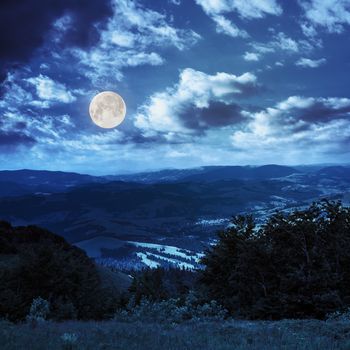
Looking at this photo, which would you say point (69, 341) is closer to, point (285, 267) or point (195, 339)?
point (195, 339)

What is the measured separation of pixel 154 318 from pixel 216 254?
45.4 feet

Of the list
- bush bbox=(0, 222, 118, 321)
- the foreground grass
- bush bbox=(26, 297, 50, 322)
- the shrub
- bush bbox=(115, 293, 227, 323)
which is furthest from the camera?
bush bbox=(0, 222, 118, 321)

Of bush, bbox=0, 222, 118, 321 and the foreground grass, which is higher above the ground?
the foreground grass

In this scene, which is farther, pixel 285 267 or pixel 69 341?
pixel 285 267

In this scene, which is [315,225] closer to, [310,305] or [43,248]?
[310,305]

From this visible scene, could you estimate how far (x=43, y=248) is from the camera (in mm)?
40188

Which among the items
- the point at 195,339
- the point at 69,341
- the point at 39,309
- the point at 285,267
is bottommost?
the point at 39,309

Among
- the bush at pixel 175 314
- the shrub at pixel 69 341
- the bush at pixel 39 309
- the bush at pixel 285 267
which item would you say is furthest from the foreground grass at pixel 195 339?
the bush at pixel 285 267

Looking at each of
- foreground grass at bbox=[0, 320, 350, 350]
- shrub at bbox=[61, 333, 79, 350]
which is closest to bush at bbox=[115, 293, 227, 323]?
foreground grass at bbox=[0, 320, 350, 350]

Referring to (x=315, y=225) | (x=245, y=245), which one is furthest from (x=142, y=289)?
(x=315, y=225)

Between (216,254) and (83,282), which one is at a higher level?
(216,254)

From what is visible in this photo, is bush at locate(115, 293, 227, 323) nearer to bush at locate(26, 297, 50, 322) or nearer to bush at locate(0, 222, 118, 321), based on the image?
bush at locate(26, 297, 50, 322)

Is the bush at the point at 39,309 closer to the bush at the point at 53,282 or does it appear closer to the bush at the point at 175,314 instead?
the bush at the point at 175,314

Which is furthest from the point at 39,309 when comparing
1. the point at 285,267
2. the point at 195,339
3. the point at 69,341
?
the point at 285,267
